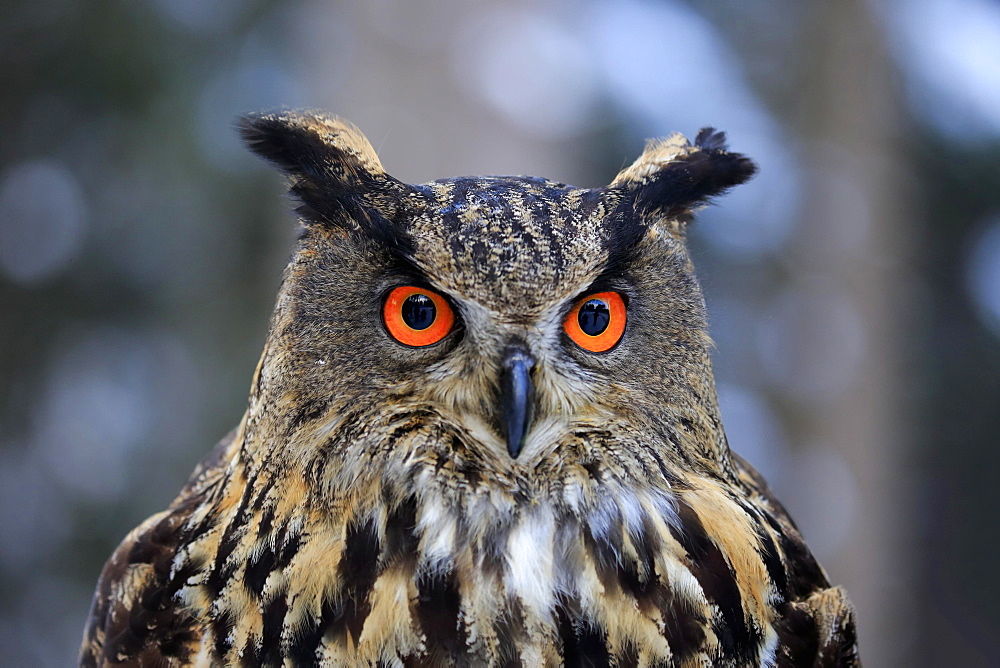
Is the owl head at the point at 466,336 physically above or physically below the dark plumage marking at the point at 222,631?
above

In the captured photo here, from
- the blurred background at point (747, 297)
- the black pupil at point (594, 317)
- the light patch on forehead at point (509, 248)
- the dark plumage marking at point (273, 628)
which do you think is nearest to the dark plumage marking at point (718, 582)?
the black pupil at point (594, 317)

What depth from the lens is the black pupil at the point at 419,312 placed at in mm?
1091

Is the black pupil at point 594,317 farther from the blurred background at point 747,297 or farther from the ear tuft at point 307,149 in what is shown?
the blurred background at point 747,297

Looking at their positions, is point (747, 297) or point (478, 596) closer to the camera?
point (478, 596)

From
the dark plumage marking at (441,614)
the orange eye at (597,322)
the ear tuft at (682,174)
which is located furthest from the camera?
the ear tuft at (682,174)

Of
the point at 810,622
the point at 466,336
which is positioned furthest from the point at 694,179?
the point at 810,622

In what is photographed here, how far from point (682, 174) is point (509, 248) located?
0.39 meters

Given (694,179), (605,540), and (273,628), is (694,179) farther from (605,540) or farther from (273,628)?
(273,628)

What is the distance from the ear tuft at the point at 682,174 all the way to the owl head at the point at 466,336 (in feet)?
0.07

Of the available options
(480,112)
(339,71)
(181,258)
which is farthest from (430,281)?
(181,258)

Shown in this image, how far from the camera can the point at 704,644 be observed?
106 centimetres

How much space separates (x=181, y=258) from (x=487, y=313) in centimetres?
402

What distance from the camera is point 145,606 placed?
1.22 meters

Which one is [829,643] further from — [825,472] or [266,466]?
[825,472]
